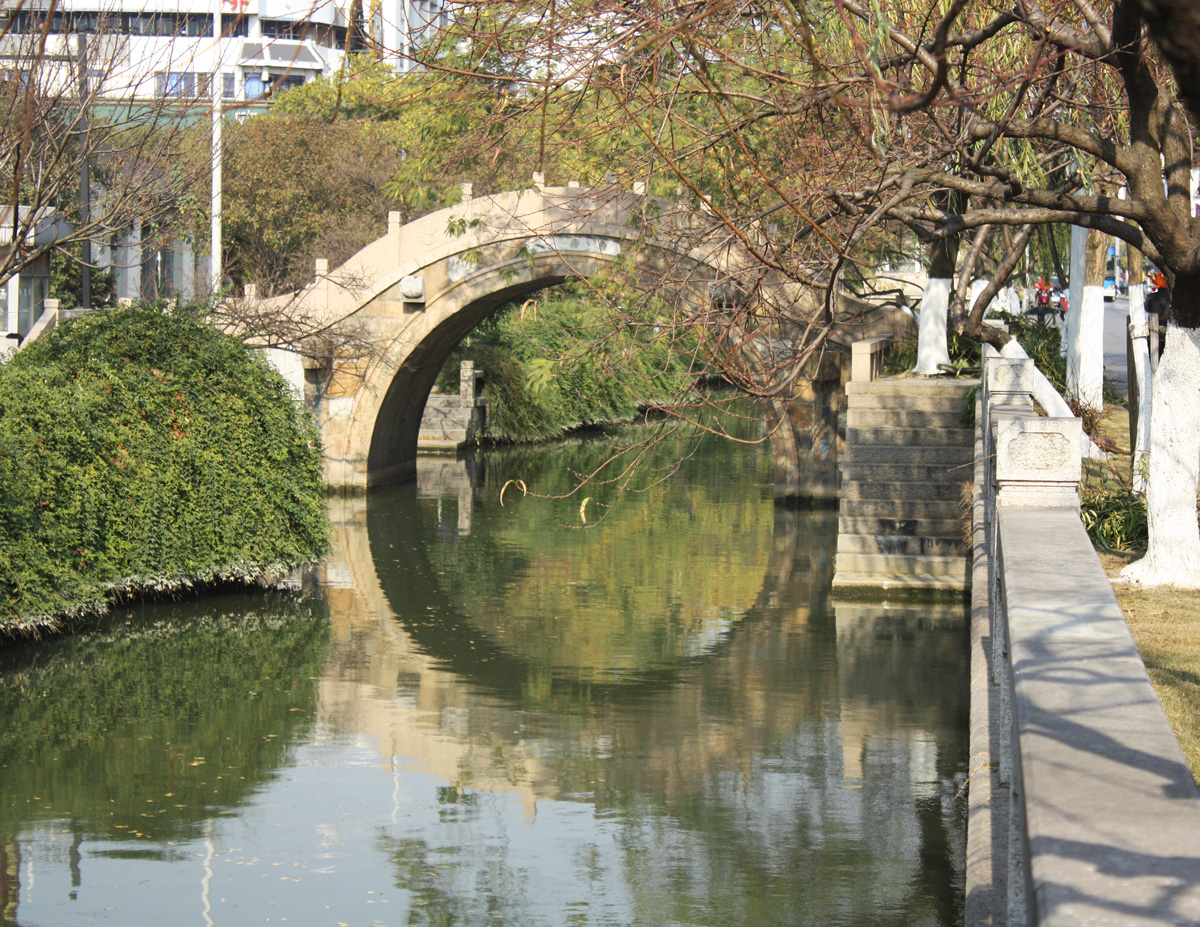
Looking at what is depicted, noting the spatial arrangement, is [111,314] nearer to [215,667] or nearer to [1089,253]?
[215,667]

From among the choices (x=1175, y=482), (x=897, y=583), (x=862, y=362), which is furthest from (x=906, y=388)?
(x=1175, y=482)

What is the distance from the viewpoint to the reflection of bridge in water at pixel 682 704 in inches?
332

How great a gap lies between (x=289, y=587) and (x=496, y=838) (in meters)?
7.47

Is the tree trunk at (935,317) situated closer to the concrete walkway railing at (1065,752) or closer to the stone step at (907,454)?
the stone step at (907,454)

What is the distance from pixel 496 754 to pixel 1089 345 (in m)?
12.2

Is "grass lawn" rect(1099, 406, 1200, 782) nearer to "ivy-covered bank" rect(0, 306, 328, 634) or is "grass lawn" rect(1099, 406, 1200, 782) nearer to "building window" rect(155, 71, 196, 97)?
"ivy-covered bank" rect(0, 306, 328, 634)

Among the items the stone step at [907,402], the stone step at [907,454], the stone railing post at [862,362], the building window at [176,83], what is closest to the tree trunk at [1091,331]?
the stone railing post at [862,362]

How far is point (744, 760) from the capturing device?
8789 millimetres

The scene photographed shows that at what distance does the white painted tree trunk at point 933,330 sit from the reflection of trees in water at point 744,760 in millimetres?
2616

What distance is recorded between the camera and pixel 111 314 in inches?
503

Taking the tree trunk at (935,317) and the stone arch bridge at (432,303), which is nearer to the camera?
the tree trunk at (935,317)

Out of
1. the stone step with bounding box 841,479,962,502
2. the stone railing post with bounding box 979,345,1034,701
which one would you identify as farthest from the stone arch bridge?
the stone railing post with bounding box 979,345,1034,701

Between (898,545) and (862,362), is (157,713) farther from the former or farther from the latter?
(862,362)

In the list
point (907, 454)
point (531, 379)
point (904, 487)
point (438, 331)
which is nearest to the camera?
point (904, 487)
